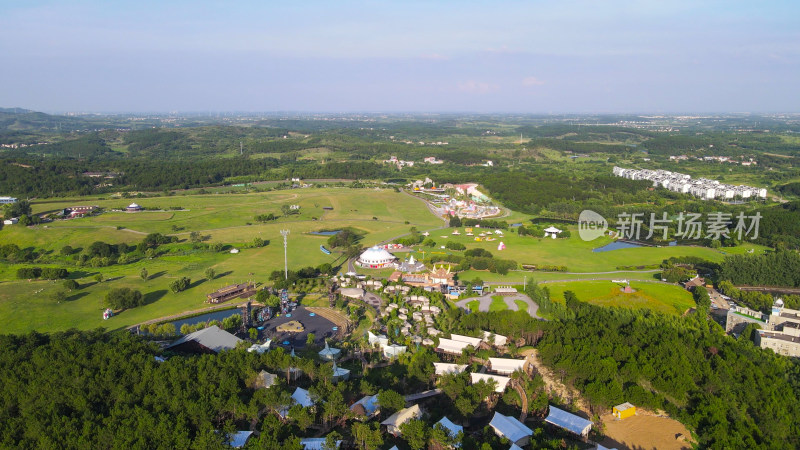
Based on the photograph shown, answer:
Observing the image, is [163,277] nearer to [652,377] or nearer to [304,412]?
[304,412]

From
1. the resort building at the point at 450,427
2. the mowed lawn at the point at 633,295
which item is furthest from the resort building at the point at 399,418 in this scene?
the mowed lawn at the point at 633,295

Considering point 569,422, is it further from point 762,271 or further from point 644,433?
point 762,271

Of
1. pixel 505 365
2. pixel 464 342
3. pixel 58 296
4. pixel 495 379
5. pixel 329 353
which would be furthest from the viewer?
pixel 58 296

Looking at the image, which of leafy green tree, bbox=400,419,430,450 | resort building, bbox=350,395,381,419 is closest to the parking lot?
resort building, bbox=350,395,381,419

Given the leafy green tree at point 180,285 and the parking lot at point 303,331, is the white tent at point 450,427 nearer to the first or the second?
the parking lot at point 303,331

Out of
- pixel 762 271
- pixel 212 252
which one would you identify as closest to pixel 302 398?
pixel 212 252

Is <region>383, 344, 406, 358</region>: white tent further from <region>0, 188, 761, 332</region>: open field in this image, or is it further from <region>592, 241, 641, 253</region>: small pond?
<region>592, 241, 641, 253</region>: small pond
